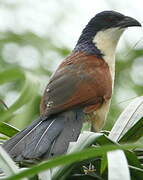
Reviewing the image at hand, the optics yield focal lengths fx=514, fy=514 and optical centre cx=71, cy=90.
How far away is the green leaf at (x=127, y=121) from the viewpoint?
1.77m

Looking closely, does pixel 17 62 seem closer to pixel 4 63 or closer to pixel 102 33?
pixel 4 63

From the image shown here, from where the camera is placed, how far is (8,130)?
6.22 ft

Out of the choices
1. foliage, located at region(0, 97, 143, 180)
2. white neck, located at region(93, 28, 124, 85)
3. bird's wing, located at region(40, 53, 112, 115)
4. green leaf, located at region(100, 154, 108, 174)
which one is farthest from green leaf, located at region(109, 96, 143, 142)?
white neck, located at region(93, 28, 124, 85)

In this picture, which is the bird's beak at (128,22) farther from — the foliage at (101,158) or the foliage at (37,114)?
the foliage at (101,158)

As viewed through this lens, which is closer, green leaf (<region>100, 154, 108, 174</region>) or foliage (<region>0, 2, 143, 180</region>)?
foliage (<region>0, 2, 143, 180</region>)

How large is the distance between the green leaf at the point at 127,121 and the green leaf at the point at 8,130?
36 cm

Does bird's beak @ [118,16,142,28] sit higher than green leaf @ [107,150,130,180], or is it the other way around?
bird's beak @ [118,16,142,28]

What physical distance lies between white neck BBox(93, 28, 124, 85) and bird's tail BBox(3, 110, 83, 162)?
0.95 metres

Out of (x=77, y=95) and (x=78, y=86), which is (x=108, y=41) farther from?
(x=77, y=95)

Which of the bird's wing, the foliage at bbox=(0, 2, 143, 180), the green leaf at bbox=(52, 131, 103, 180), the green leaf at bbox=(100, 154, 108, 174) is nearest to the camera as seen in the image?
the foliage at bbox=(0, 2, 143, 180)

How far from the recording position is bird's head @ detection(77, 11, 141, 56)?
355 centimetres

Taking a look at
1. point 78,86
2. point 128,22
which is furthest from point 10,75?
point 128,22

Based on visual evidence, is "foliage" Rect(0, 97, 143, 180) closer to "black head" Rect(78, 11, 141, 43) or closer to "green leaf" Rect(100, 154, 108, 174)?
"green leaf" Rect(100, 154, 108, 174)

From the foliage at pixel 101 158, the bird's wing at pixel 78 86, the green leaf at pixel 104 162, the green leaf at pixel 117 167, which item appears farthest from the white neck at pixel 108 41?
the green leaf at pixel 117 167
